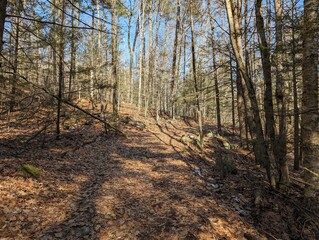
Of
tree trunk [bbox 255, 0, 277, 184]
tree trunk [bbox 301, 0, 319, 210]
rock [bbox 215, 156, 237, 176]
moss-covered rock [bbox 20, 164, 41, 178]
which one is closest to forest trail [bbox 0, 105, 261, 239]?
moss-covered rock [bbox 20, 164, 41, 178]

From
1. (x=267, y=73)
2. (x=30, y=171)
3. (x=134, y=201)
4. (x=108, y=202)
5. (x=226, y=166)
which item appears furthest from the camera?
(x=226, y=166)

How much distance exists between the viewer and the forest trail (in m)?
4.18

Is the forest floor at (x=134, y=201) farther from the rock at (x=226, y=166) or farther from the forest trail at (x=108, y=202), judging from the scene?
the rock at (x=226, y=166)

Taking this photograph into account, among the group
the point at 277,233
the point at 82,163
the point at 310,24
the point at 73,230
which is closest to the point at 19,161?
the point at 82,163

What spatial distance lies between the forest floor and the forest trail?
18 mm

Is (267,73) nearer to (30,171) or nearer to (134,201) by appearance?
(134,201)

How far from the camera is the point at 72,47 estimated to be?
1033 centimetres

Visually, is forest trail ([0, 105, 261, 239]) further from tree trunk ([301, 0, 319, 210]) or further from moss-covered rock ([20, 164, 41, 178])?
tree trunk ([301, 0, 319, 210])

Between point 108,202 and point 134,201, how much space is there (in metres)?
0.63

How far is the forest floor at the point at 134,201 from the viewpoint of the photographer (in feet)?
14.0

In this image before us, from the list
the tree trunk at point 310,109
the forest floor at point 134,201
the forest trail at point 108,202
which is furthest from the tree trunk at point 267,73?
the forest trail at point 108,202

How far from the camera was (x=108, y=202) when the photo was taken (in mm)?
5227

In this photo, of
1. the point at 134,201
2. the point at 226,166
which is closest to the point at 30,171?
the point at 134,201

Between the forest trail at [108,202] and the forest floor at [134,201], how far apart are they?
18 mm
